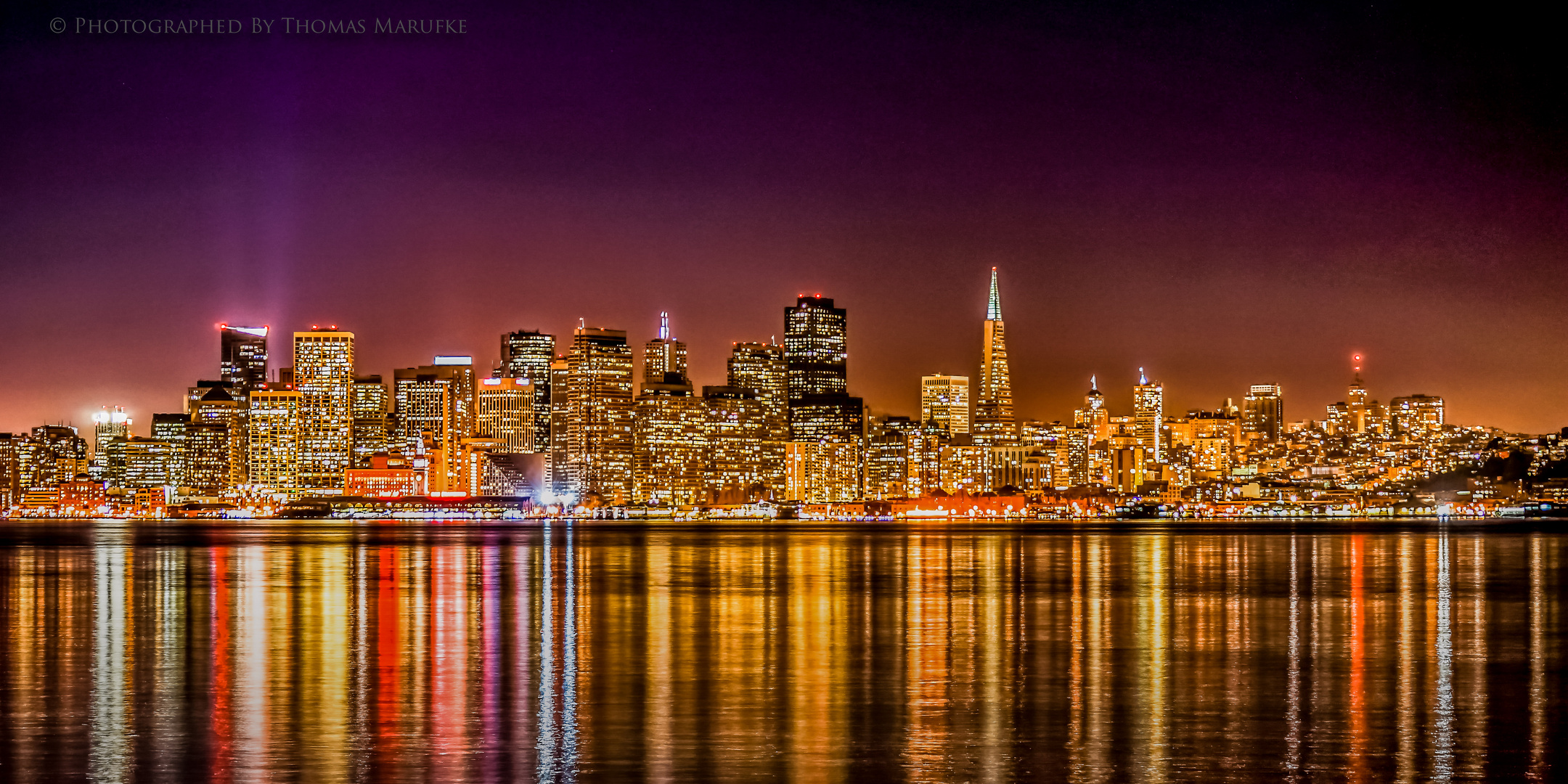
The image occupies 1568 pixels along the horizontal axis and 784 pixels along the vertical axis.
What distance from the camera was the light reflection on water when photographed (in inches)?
829

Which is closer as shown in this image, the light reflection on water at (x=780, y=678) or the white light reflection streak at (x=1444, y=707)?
the white light reflection streak at (x=1444, y=707)

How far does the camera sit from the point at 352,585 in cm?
6184

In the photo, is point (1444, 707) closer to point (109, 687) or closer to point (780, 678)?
point (780, 678)

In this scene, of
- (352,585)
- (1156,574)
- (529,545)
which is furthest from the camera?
(529,545)

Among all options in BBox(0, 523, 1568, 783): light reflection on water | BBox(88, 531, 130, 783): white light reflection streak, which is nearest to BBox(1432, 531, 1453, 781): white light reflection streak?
BBox(0, 523, 1568, 783): light reflection on water

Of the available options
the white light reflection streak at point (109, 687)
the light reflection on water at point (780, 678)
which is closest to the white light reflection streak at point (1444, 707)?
the light reflection on water at point (780, 678)

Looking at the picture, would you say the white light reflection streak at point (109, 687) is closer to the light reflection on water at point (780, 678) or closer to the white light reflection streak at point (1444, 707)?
the light reflection on water at point (780, 678)

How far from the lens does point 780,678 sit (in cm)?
3016

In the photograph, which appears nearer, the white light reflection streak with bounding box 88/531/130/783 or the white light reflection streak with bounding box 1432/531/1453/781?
the white light reflection streak with bounding box 1432/531/1453/781

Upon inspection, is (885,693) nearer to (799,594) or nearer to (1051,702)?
(1051,702)

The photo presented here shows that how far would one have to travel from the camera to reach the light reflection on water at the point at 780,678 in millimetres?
21062

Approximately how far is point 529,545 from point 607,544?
17.9 ft

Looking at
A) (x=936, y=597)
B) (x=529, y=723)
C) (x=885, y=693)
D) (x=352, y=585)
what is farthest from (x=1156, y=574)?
(x=529, y=723)

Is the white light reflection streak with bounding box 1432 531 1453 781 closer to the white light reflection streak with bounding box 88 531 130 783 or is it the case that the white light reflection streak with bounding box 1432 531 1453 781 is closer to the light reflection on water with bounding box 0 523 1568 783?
the light reflection on water with bounding box 0 523 1568 783
